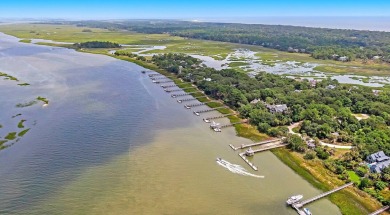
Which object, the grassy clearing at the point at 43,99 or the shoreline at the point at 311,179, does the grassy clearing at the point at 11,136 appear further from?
the shoreline at the point at 311,179

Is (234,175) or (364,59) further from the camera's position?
(364,59)

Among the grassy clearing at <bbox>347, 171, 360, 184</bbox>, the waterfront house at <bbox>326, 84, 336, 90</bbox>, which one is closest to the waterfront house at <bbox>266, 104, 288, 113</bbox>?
the grassy clearing at <bbox>347, 171, 360, 184</bbox>

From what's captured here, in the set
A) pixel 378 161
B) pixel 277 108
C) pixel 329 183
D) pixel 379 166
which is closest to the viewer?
pixel 329 183

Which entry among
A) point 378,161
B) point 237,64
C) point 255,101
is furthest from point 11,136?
point 237,64

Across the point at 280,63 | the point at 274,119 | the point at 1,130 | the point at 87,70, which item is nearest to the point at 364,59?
the point at 280,63

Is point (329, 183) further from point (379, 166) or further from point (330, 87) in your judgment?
point (330, 87)

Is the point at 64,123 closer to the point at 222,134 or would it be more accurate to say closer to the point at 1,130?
the point at 1,130
